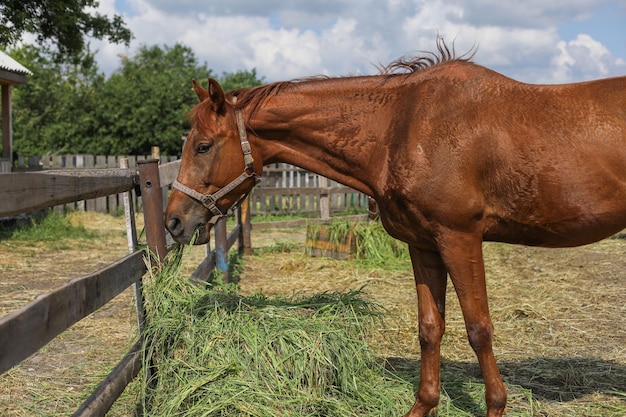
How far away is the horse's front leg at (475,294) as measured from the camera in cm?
328

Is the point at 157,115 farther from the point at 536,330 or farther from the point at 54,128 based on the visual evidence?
the point at 536,330

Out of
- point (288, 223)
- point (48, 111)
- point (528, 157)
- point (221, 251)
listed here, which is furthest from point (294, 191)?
point (48, 111)

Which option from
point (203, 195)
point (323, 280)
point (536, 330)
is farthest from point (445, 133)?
point (323, 280)

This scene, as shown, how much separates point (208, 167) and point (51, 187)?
122cm

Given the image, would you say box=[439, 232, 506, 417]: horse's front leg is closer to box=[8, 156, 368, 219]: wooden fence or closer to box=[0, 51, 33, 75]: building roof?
box=[8, 156, 368, 219]: wooden fence

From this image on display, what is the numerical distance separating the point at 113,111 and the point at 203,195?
22188 mm

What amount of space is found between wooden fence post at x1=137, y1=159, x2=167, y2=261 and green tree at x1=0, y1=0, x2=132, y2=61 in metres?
10.5

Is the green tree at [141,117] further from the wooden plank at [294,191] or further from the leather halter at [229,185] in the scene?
the leather halter at [229,185]

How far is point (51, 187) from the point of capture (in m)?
2.40

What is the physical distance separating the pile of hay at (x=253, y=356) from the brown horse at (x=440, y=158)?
0.37 meters

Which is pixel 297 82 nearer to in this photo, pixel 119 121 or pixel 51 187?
pixel 51 187

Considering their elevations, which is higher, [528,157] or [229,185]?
[528,157]

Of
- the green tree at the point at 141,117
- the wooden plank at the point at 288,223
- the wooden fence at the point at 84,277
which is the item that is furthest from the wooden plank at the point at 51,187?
the green tree at the point at 141,117

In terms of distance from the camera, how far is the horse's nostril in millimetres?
3539
